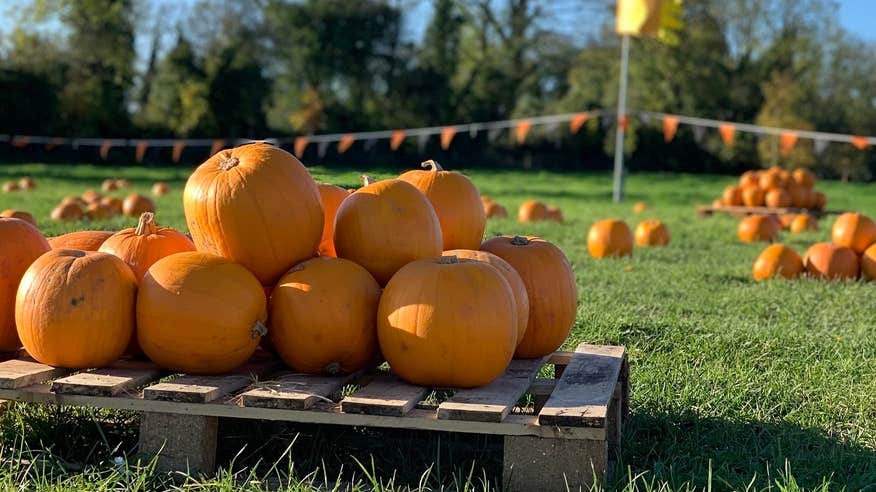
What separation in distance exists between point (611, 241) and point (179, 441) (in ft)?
19.7

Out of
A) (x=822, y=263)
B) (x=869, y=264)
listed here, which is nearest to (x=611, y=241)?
(x=822, y=263)

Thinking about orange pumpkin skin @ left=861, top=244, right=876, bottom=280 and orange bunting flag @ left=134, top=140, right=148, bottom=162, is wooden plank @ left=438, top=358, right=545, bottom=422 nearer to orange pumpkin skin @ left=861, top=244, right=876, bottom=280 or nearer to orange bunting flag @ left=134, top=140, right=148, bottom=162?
orange pumpkin skin @ left=861, top=244, right=876, bottom=280

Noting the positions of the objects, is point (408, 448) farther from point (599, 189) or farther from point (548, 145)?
point (548, 145)

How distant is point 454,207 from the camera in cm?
343

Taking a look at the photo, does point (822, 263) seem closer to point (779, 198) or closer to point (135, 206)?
point (779, 198)

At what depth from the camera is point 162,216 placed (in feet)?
36.5

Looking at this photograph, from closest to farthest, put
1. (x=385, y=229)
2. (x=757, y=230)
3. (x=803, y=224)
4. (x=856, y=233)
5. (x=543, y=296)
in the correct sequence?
(x=385, y=229) < (x=543, y=296) < (x=856, y=233) < (x=757, y=230) < (x=803, y=224)

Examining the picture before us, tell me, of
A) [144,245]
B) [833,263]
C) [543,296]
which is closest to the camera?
[144,245]

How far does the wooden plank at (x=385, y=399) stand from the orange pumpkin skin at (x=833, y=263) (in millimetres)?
4818

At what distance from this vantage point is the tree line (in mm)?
30344

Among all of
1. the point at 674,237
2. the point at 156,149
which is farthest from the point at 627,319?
the point at 156,149

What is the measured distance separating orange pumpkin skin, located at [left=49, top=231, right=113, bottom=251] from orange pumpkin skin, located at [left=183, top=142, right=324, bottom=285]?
0.54 meters

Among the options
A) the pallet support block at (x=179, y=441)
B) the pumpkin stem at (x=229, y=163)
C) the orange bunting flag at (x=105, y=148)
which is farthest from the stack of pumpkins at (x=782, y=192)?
the orange bunting flag at (x=105, y=148)

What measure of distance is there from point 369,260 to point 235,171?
51 centimetres
